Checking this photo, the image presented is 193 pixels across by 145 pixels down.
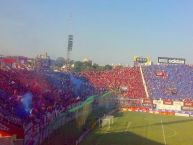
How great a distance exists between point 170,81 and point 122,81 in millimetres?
9619

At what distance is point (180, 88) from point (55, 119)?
174ft

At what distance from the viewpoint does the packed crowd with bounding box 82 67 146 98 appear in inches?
3169

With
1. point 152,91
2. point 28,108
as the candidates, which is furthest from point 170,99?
point 28,108

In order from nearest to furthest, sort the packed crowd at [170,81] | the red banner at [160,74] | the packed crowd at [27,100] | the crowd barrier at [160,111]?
the packed crowd at [27,100]
the crowd barrier at [160,111]
the packed crowd at [170,81]
the red banner at [160,74]

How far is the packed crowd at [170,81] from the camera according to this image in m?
80.6

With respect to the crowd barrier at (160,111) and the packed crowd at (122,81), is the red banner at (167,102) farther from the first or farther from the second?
the packed crowd at (122,81)

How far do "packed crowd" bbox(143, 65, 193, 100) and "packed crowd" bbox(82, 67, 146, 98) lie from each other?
1.88 meters

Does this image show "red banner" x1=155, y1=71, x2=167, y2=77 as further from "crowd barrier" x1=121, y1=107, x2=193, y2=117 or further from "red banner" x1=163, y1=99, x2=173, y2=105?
"crowd barrier" x1=121, y1=107, x2=193, y2=117

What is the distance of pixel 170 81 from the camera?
282 ft

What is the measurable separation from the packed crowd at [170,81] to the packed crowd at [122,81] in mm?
1876

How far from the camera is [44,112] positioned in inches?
1261

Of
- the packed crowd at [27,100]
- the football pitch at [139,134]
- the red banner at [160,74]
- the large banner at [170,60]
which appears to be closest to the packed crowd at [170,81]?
the red banner at [160,74]

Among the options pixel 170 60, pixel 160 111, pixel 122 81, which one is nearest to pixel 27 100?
pixel 160 111

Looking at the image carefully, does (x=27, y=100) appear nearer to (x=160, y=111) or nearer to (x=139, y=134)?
(x=139, y=134)
